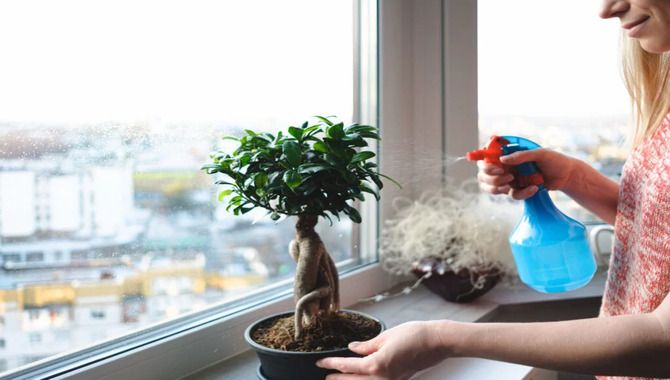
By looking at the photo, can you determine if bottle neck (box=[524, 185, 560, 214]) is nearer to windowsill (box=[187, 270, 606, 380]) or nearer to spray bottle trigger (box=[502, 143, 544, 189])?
spray bottle trigger (box=[502, 143, 544, 189])

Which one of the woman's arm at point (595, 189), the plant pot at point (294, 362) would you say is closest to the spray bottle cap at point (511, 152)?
the woman's arm at point (595, 189)

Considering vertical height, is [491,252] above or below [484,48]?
below

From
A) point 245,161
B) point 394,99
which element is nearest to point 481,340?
point 245,161

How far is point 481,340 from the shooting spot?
0.64m

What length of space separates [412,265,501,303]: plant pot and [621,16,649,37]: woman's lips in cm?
56

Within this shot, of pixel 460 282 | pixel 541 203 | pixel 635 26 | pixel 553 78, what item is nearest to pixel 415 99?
pixel 553 78

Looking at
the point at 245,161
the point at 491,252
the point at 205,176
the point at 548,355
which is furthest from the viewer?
the point at 491,252

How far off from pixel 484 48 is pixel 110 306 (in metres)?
0.98

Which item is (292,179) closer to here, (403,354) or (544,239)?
(403,354)

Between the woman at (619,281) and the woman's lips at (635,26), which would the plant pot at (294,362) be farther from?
the woman's lips at (635,26)

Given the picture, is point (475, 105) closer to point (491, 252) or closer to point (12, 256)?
point (491, 252)

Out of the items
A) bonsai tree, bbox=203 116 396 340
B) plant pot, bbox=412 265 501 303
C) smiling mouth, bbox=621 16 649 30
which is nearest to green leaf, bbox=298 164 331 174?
bonsai tree, bbox=203 116 396 340

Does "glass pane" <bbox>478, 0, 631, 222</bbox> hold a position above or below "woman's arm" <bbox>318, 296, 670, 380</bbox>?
above

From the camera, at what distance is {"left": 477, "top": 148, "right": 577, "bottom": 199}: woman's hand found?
2.85ft
